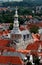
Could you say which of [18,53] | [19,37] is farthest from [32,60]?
[19,37]

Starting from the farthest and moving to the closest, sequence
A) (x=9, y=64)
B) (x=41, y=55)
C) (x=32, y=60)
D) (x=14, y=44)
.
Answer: (x=14, y=44) < (x=41, y=55) < (x=32, y=60) < (x=9, y=64)

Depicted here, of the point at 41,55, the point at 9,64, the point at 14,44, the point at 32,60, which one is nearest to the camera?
the point at 9,64

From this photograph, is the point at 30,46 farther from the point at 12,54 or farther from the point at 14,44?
the point at 12,54

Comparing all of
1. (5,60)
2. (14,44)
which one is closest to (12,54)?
(5,60)

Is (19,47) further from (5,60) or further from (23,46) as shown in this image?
(5,60)

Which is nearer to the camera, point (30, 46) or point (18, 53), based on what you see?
point (18, 53)

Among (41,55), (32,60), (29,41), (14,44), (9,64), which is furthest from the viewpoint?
(29,41)

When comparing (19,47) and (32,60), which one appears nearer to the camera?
(32,60)

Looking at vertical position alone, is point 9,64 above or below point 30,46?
above

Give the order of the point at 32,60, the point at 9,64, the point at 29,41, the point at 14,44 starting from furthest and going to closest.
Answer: the point at 29,41 < the point at 14,44 < the point at 32,60 < the point at 9,64
